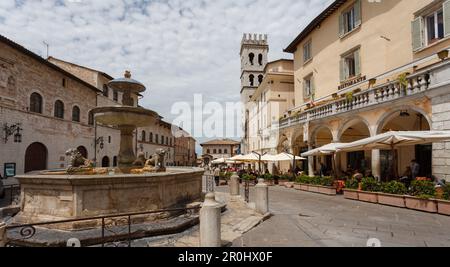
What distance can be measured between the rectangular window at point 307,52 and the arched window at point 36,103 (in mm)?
21927

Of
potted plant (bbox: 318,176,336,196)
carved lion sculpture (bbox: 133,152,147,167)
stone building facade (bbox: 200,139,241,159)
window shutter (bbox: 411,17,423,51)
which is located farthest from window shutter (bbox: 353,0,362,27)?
stone building facade (bbox: 200,139,241,159)

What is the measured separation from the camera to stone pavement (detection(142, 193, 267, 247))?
18.7ft

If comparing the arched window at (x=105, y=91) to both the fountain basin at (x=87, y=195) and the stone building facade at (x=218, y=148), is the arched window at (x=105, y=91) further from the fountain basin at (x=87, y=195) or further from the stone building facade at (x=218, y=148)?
the stone building facade at (x=218, y=148)

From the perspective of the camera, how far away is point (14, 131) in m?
16.8

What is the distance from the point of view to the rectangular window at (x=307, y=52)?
2335 cm

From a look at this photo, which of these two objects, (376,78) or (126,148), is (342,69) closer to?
(376,78)

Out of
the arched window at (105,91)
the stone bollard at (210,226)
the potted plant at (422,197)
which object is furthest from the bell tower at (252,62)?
the stone bollard at (210,226)

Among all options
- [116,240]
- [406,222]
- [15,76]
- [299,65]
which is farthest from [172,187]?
[299,65]

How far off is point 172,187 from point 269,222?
119 inches

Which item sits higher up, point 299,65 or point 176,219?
point 299,65

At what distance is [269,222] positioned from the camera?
7738 mm

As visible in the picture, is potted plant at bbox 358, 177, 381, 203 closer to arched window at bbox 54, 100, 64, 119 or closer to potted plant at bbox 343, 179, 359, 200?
potted plant at bbox 343, 179, 359, 200
